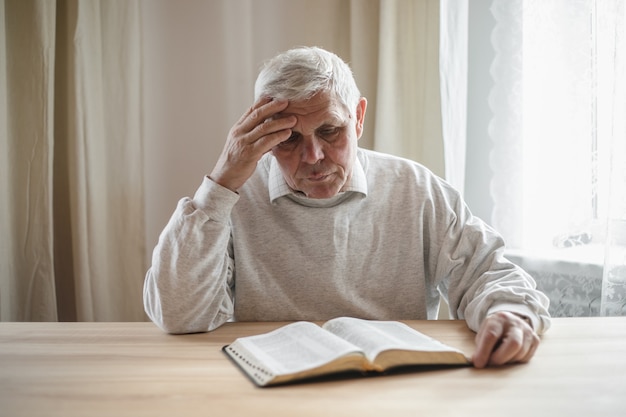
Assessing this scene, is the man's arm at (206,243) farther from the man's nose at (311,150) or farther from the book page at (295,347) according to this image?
the book page at (295,347)

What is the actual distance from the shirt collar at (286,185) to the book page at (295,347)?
439 mm

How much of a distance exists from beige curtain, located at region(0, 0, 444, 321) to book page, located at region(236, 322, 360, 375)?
4.08 ft

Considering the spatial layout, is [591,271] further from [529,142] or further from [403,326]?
[403,326]

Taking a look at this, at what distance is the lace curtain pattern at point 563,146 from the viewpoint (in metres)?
1.79

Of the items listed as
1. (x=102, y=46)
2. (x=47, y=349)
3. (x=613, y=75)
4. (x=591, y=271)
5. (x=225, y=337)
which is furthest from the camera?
(x=102, y=46)

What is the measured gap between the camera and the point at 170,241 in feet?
4.63

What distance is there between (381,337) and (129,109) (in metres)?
1.55

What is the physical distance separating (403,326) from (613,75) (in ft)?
3.43

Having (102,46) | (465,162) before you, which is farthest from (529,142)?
(102,46)

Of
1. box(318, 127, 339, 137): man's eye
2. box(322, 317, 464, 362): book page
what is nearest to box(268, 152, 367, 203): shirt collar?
box(318, 127, 339, 137): man's eye

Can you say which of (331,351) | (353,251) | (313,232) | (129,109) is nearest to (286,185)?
(313,232)

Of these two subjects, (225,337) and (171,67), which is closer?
(225,337)

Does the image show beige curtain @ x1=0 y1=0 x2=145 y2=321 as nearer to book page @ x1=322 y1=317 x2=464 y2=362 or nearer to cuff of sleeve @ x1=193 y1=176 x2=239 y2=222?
cuff of sleeve @ x1=193 y1=176 x2=239 y2=222

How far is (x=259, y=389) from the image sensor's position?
958mm
